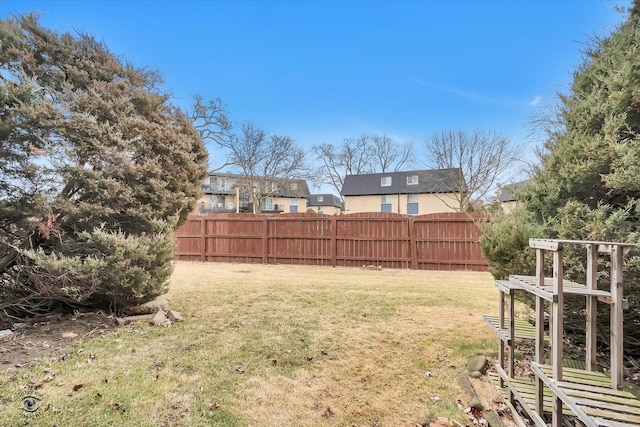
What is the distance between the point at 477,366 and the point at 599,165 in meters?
2.02

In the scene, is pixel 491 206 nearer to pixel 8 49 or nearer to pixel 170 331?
pixel 170 331

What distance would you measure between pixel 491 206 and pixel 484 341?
1.95m

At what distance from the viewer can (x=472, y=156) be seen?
18.0 meters

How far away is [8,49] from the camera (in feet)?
11.1

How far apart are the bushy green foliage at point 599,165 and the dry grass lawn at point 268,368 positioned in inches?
60.5

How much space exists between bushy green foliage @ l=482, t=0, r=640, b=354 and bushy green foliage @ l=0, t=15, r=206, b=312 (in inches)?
174

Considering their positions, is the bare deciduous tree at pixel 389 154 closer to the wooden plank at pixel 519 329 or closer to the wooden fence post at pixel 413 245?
the wooden fence post at pixel 413 245

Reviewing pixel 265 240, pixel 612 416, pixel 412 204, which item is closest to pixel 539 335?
pixel 612 416

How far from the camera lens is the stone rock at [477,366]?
2.69 metres

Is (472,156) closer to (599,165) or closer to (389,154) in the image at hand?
(389,154)

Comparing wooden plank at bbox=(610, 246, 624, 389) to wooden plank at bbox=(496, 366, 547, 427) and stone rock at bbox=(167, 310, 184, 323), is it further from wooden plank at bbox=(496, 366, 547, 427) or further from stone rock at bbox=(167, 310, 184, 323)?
stone rock at bbox=(167, 310, 184, 323)

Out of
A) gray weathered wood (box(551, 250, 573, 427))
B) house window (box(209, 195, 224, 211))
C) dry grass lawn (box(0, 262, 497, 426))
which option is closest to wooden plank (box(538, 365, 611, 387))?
gray weathered wood (box(551, 250, 573, 427))

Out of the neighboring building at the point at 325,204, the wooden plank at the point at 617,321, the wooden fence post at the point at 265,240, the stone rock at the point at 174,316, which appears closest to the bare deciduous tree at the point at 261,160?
the wooden fence post at the point at 265,240

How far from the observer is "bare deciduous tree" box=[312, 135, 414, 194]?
27252mm
